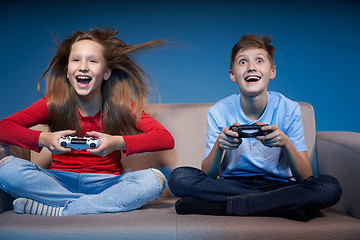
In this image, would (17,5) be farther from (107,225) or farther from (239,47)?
(107,225)

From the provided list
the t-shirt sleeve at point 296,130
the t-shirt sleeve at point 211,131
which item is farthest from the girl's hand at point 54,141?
the t-shirt sleeve at point 296,130

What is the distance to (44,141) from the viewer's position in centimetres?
141

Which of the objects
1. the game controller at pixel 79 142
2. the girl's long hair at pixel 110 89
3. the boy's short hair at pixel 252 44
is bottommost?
the game controller at pixel 79 142

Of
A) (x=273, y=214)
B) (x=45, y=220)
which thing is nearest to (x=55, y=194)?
(x=45, y=220)

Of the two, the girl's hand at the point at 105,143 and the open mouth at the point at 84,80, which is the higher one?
the open mouth at the point at 84,80

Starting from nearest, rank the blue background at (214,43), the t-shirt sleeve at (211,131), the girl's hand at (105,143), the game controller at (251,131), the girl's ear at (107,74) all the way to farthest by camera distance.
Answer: the game controller at (251,131)
the girl's hand at (105,143)
the t-shirt sleeve at (211,131)
the girl's ear at (107,74)
the blue background at (214,43)

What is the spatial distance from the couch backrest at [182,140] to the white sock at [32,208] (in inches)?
14.9

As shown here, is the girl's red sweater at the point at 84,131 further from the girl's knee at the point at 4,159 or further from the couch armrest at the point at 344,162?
the couch armrest at the point at 344,162

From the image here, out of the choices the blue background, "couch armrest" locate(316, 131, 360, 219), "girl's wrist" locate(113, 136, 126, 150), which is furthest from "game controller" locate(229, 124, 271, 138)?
the blue background

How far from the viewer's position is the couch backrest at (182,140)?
1.65m

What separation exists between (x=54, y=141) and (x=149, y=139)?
0.34m

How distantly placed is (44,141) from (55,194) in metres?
0.21

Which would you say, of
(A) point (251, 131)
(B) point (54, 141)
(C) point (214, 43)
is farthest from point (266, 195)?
(C) point (214, 43)

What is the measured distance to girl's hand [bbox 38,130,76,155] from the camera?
4.44 feet
